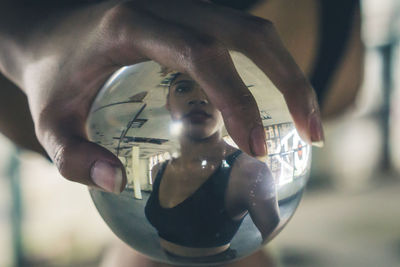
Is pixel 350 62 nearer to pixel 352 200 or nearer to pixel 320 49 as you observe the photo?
pixel 320 49

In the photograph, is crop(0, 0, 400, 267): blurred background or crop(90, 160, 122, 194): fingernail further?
crop(0, 0, 400, 267): blurred background

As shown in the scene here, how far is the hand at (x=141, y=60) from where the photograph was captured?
13.2 inches

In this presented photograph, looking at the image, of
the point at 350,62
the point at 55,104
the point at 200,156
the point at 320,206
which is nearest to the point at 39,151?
the point at 55,104

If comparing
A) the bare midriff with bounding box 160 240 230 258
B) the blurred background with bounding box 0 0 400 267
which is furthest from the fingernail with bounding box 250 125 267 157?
the blurred background with bounding box 0 0 400 267

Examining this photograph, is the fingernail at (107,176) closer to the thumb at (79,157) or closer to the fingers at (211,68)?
the thumb at (79,157)

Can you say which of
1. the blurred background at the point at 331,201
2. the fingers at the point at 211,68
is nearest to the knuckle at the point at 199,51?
the fingers at the point at 211,68

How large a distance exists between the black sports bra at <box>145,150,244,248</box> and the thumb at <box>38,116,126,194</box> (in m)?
0.04

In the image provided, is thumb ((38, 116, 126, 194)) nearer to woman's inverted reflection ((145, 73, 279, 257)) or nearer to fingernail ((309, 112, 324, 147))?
woman's inverted reflection ((145, 73, 279, 257))

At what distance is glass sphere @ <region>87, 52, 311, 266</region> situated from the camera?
35cm

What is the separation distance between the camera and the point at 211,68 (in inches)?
13.3

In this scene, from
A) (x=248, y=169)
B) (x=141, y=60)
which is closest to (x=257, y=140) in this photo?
(x=248, y=169)

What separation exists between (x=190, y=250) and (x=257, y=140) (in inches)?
5.0

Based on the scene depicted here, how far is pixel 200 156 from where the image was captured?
350mm

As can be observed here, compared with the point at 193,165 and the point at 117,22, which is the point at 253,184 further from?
the point at 117,22
